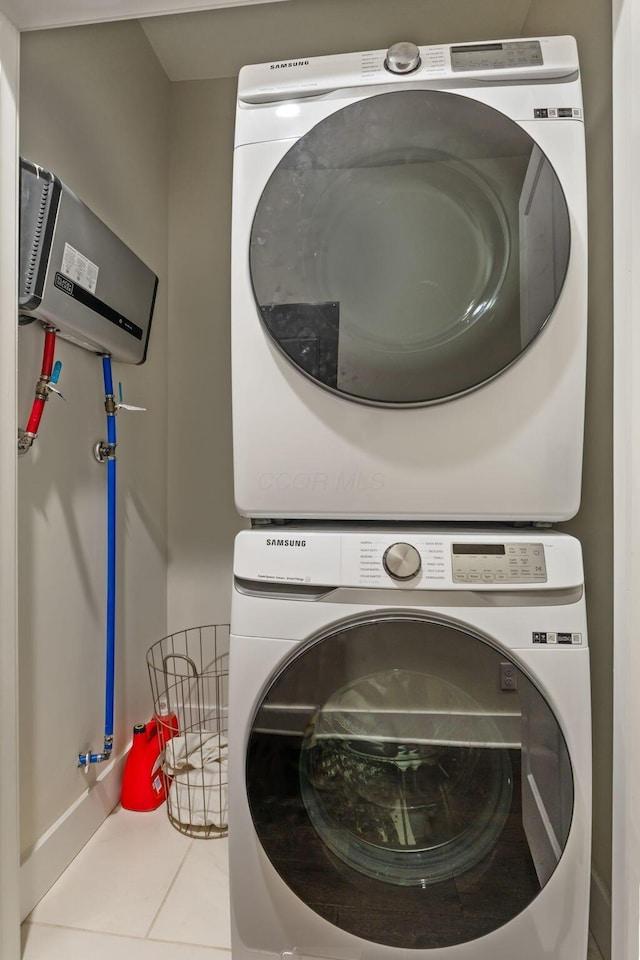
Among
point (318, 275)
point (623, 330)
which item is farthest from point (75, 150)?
point (623, 330)

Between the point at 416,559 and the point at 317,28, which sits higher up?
the point at 317,28

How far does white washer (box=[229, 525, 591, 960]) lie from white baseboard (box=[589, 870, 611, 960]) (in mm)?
251

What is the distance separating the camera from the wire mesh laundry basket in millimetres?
1535

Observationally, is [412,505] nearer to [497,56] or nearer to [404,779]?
[404,779]

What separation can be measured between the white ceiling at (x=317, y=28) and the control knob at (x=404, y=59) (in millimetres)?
826

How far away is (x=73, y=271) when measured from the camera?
48.4 inches

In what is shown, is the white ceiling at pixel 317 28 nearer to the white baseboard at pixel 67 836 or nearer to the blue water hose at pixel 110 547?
the blue water hose at pixel 110 547

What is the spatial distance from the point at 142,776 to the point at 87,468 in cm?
95

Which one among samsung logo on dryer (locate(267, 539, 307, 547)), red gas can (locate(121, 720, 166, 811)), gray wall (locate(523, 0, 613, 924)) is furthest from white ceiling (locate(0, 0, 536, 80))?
red gas can (locate(121, 720, 166, 811))

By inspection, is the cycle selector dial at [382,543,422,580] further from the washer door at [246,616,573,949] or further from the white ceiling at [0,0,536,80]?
the white ceiling at [0,0,536,80]

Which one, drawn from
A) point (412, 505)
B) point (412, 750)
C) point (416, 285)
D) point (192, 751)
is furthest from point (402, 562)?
point (192, 751)

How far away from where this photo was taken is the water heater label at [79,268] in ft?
3.95

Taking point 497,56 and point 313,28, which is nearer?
point 497,56

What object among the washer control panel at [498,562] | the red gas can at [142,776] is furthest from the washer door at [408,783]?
the red gas can at [142,776]
